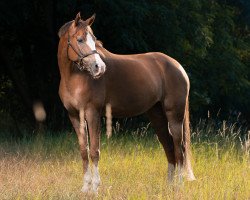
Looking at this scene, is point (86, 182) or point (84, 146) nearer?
point (86, 182)

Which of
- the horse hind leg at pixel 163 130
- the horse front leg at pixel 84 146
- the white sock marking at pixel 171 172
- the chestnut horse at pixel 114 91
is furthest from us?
the horse hind leg at pixel 163 130

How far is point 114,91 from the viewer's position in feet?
→ 25.4

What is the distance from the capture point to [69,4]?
13133 mm

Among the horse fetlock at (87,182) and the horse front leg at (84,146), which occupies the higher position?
the horse front leg at (84,146)

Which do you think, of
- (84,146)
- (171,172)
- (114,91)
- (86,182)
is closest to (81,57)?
(114,91)

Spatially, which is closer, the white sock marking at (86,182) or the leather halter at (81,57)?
the leather halter at (81,57)

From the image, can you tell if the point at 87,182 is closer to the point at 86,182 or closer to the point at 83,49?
the point at 86,182

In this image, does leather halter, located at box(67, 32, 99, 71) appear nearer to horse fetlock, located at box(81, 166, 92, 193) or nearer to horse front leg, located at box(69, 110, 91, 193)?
horse front leg, located at box(69, 110, 91, 193)

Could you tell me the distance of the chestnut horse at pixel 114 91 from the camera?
23.9ft

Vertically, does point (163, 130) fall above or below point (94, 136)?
below

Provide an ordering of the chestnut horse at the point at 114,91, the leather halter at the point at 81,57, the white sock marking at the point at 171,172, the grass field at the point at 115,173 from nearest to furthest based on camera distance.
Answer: the grass field at the point at 115,173 < the leather halter at the point at 81,57 < the chestnut horse at the point at 114,91 < the white sock marking at the point at 171,172

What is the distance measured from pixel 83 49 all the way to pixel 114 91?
2.71 feet

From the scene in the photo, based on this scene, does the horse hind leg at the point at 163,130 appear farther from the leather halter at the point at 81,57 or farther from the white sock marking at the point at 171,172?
the leather halter at the point at 81,57

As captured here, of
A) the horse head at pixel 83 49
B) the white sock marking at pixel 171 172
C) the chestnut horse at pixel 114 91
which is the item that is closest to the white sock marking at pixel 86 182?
the chestnut horse at pixel 114 91
